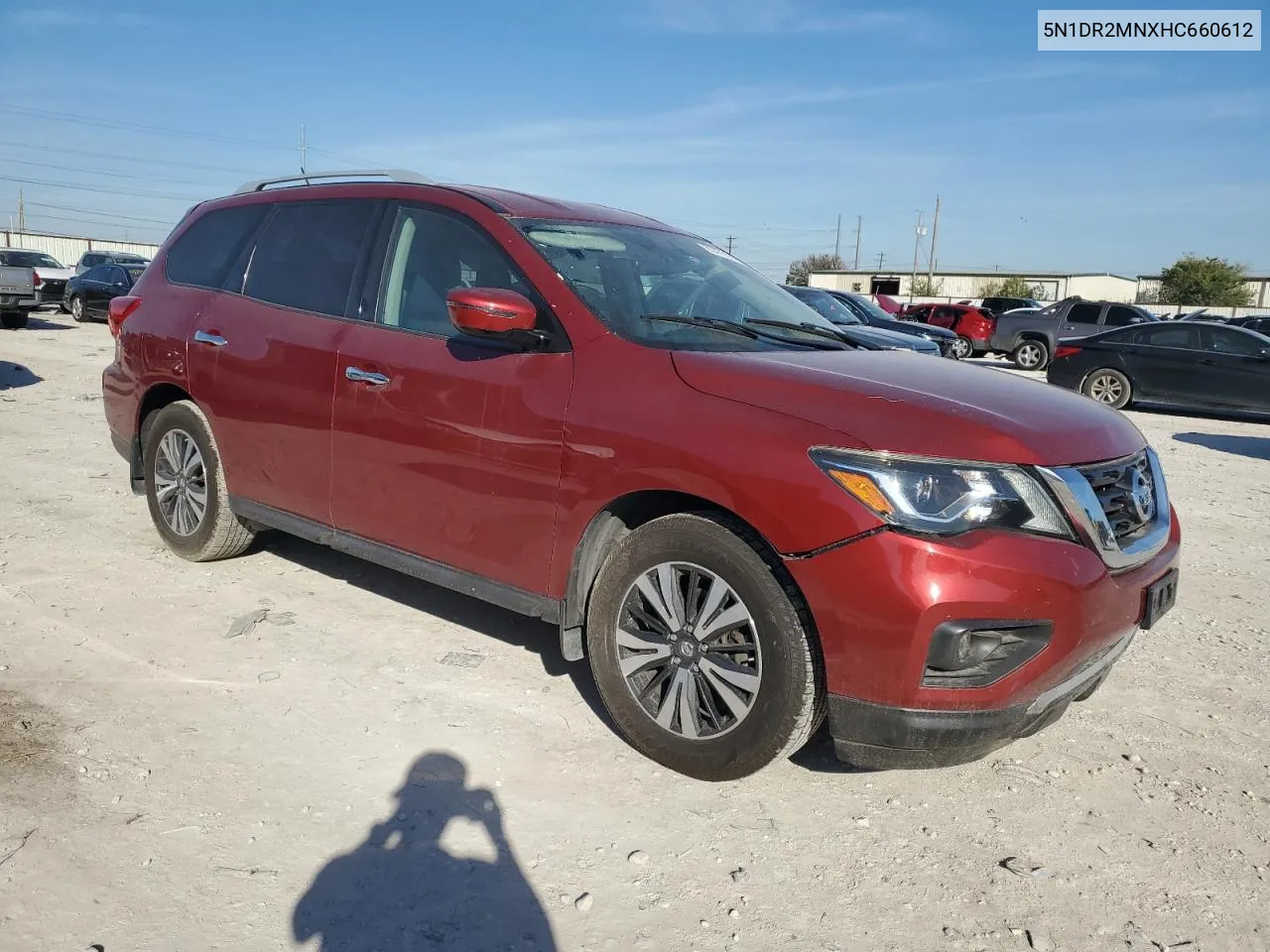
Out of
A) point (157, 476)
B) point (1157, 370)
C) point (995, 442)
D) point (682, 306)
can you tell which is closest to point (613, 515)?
point (682, 306)

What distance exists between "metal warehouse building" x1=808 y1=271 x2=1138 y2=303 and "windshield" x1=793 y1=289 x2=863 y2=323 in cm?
5493

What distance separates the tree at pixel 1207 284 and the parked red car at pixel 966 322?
41802 mm

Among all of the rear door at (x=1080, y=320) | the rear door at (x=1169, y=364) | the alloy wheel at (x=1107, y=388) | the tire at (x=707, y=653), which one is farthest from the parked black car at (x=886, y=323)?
the tire at (x=707, y=653)

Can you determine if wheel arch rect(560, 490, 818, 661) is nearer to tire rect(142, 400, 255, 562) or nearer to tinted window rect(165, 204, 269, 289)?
tire rect(142, 400, 255, 562)

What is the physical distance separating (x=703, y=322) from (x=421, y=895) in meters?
2.13

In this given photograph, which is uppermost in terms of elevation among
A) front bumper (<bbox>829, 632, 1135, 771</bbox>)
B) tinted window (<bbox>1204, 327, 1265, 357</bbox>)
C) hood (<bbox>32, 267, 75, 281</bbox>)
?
hood (<bbox>32, 267, 75, 281</bbox>)

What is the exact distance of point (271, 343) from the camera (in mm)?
4430

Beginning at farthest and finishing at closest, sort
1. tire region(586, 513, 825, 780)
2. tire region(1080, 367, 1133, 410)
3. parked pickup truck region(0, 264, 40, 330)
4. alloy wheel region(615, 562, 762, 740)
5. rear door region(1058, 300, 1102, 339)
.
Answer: rear door region(1058, 300, 1102, 339), parked pickup truck region(0, 264, 40, 330), tire region(1080, 367, 1133, 410), alloy wheel region(615, 562, 762, 740), tire region(586, 513, 825, 780)

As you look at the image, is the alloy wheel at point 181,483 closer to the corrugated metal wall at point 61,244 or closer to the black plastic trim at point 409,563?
the black plastic trim at point 409,563

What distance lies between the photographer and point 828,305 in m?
14.3

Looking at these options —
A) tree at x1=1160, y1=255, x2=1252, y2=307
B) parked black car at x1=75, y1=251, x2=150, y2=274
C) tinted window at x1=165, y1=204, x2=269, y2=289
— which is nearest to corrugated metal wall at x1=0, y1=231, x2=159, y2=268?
parked black car at x1=75, y1=251, x2=150, y2=274

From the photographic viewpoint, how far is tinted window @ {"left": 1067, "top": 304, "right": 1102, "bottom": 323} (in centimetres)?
2211

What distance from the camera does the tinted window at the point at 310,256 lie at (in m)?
4.29

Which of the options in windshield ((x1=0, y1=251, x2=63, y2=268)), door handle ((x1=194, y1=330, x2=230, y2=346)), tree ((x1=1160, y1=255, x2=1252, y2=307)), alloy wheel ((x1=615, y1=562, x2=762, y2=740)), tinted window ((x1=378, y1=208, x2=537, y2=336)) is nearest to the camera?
alloy wheel ((x1=615, y1=562, x2=762, y2=740))
